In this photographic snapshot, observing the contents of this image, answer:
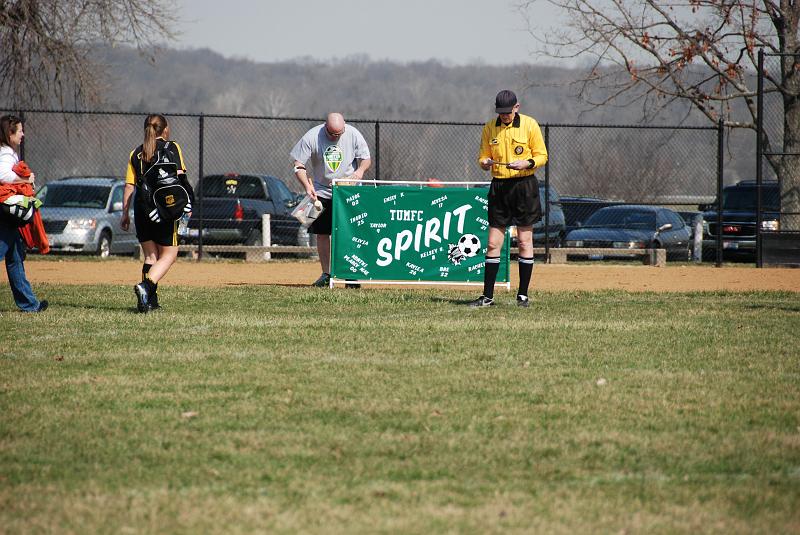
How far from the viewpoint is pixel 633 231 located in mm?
24969

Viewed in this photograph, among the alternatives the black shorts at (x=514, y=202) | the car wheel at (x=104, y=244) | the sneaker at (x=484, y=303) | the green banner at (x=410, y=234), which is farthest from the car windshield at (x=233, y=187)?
the black shorts at (x=514, y=202)

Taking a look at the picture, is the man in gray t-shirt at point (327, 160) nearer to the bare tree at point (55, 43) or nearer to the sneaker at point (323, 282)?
the sneaker at point (323, 282)

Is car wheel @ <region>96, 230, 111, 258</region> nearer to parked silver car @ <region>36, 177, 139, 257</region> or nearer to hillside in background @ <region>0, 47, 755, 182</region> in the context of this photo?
parked silver car @ <region>36, 177, 139, 257</region>

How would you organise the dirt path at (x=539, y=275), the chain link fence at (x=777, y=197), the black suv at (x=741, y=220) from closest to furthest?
the dirt path at (x=539, y=275) → the chain link fence at (x=777, y=197) → the black suv at (x=741, y=220)

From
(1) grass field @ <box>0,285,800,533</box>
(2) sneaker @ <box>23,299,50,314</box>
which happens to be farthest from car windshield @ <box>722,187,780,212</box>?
(2) sneaker @ <box>23,299,50,314</box>

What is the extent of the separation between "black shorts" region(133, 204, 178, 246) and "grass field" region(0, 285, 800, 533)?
101 centimetres

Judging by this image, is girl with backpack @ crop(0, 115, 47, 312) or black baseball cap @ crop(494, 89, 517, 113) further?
black baseball cap @ crop(494, 89, 517, 113)

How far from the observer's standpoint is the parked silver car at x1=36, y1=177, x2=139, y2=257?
75.6 feet

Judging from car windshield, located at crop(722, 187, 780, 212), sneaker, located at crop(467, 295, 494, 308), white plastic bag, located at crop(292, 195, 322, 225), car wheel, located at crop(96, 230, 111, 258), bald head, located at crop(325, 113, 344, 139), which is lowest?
sneaker, located at crop(467, 295, 494, 308)

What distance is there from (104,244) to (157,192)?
13849mm

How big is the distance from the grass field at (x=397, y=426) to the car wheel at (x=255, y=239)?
13.3 metres

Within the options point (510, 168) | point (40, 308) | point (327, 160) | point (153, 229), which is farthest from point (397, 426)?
point (327, 160)

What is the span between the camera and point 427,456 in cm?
509

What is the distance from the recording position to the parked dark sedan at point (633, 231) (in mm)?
24391
